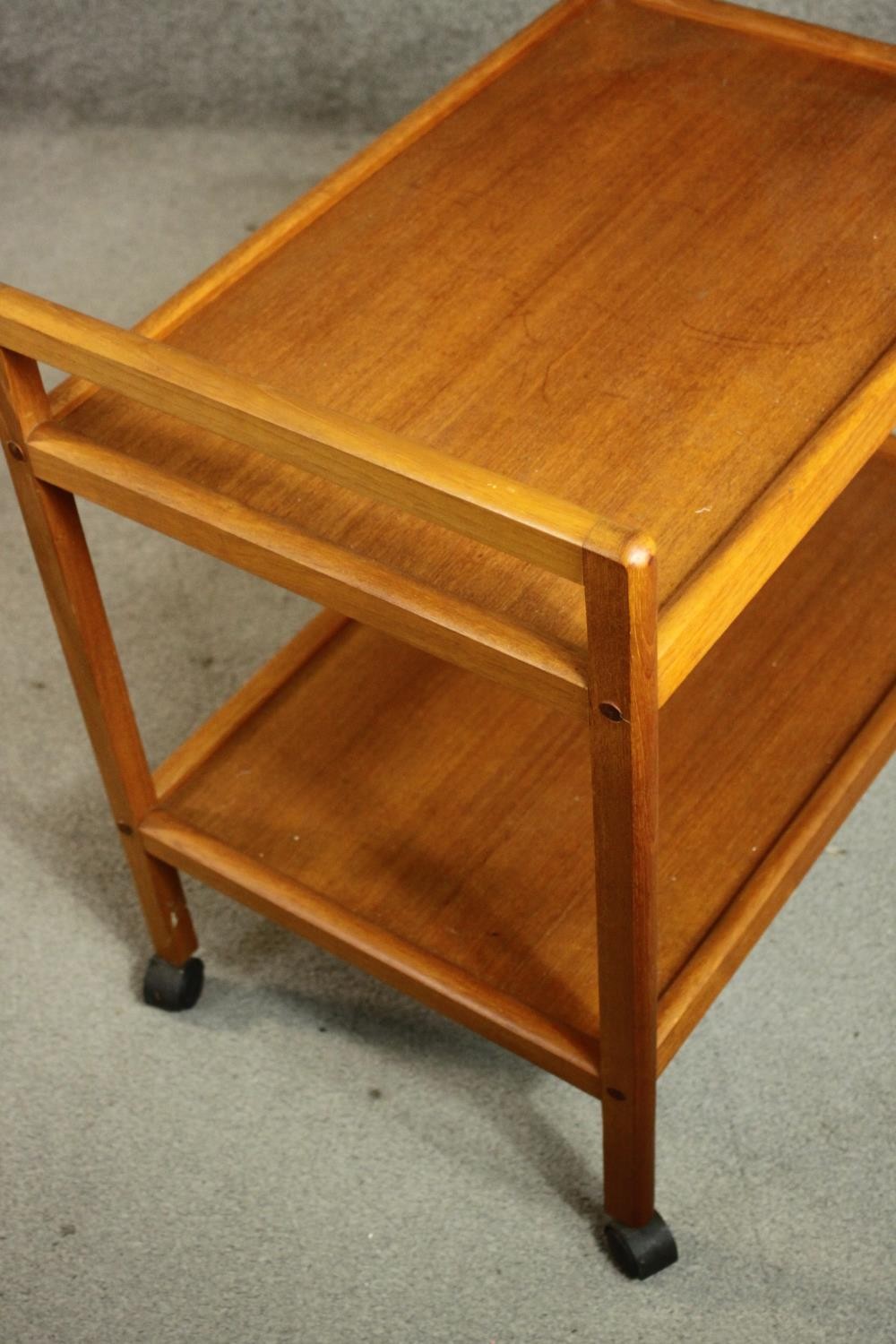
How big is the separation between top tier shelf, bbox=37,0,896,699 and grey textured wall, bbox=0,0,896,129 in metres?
0.85

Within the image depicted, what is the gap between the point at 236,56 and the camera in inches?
85.4

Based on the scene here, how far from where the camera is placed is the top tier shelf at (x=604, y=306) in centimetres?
93

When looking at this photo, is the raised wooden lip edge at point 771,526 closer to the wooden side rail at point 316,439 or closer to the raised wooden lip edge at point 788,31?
the wooden side rail at point 316,439

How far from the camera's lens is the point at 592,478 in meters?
0.95

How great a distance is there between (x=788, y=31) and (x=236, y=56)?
Answer: 3.55 ft

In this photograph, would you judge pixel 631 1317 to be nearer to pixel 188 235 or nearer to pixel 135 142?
pixel 188 235

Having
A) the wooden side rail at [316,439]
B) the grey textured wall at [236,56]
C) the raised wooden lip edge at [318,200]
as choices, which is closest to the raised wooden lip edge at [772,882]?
the wooden side rail at [316,439]

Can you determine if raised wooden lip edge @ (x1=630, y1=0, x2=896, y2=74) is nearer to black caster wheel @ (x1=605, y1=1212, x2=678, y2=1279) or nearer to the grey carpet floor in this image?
the grey carpet floor

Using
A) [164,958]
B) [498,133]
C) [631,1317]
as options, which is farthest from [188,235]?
[631,1317]

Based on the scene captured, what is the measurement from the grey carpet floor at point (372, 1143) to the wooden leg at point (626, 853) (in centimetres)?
8

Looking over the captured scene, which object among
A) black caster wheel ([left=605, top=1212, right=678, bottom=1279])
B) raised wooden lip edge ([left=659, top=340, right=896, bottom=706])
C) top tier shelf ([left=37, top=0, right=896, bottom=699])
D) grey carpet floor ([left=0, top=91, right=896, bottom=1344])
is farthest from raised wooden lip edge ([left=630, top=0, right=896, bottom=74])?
black caster wheel ([left=605, top=1212, right=678, bottom=1279])

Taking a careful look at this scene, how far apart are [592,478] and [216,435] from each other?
22 cm

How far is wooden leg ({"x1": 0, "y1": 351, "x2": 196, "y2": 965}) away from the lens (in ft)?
3.25

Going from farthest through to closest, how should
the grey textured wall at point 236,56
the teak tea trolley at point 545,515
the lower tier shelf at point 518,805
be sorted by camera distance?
the grey textured wall at point 236,56, the lower tier shelf at point 518,805, the teak tea trolley at point 545,515
